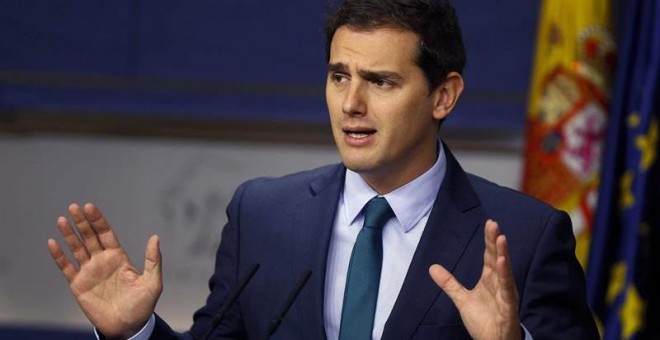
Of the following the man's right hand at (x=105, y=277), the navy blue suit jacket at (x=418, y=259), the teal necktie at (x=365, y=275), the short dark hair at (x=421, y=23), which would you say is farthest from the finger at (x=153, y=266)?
the short dark hair at (x=421, y=23)

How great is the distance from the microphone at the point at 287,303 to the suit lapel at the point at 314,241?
18 centimetres

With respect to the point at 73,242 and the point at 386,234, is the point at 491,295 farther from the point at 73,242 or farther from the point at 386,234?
the point at 73,242

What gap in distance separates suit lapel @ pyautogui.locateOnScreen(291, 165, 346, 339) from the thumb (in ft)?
1.02

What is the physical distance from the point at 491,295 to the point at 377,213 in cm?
43

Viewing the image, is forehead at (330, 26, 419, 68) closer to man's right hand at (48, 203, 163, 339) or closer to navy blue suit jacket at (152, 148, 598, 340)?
navy blue suit jacket at (152, 148, 598, 340)

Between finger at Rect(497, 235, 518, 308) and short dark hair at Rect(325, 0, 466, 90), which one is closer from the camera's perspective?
finger at Rect(497, 235, 518, 308)

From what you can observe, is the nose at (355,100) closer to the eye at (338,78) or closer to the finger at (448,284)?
the eye at (338,78)

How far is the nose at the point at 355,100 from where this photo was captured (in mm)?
2820

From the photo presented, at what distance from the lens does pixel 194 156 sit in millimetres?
5609

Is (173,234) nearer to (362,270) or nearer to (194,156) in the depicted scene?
(194,156)

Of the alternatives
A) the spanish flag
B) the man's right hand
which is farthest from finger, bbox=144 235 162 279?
the spanish flag

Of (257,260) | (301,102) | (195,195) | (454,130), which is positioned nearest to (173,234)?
(195,195)

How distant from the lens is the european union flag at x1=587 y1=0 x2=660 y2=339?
16.1 ft

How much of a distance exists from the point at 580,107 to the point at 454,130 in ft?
1.94
